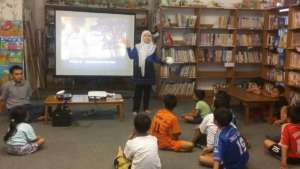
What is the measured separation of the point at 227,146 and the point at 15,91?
3.29m

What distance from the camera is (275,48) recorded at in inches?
276

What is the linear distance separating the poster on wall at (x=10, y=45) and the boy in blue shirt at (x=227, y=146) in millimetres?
4045

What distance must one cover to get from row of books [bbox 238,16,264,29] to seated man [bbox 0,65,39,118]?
447 cm

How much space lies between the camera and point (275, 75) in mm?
6859

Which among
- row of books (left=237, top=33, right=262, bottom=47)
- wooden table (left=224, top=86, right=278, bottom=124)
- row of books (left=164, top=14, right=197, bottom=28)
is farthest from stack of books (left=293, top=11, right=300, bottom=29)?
row of books (left=164, top=14, right=197, bottom=28)

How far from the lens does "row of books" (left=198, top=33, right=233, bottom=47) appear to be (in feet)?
24.2

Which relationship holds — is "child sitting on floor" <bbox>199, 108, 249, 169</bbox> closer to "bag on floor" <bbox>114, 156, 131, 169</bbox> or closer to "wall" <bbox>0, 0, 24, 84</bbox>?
"bag on floor" <bbox>114, 156, 131, 169</bbox>

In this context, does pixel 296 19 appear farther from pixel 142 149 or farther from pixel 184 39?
pixel 142 149

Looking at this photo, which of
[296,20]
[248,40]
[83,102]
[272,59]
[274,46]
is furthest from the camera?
[248,40]

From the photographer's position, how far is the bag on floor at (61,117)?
5.18m

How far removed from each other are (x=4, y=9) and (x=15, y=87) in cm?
164

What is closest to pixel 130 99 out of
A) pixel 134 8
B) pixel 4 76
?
pixel 134 8

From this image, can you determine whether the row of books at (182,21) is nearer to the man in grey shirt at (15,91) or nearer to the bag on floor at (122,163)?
the man in grey shirt at (15,91)

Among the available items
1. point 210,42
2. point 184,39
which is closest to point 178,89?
point 184,39
